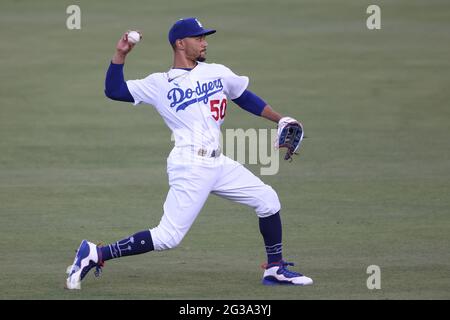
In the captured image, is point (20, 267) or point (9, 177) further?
point (9, 177)

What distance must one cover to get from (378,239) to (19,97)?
10607 mm

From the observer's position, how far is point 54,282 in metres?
7.86

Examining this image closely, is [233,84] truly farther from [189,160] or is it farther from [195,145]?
[189,160]

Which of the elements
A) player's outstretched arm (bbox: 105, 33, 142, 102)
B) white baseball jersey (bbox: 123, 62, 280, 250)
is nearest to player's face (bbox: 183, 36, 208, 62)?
white baseball jersey (bbox: 123, 62, 280, 250)

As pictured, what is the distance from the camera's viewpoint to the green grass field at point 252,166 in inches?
326

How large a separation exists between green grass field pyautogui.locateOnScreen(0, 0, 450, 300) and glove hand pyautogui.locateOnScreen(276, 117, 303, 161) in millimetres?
1089

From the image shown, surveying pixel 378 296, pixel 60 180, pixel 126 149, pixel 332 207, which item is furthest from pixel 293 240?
pixel 126 149

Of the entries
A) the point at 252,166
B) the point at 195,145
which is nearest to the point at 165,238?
the point at 195,145

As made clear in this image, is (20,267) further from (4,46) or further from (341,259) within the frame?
(4,46)

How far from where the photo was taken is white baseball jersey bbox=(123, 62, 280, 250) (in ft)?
24.9

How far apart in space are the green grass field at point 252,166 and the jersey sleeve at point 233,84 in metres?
1.47

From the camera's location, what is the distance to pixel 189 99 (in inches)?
301

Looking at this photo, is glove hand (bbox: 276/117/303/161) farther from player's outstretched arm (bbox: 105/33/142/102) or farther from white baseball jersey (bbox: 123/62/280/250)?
player's outstretched arm (bbox: 105/33/142/102)

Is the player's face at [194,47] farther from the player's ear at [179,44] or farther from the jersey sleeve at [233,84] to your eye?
the jersey sleeve at [233,84]
